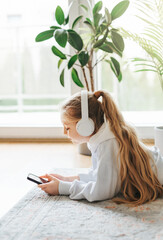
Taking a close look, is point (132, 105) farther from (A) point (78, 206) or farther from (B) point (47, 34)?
(A) point (78, 206)

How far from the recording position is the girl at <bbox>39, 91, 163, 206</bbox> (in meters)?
1.41

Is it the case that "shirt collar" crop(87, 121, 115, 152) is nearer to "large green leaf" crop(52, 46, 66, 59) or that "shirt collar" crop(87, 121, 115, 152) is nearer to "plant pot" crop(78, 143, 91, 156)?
"large green leaf" crop(52, 46, 66, 59)

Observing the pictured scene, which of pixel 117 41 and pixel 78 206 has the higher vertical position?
pixel 117 41

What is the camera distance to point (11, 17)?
3117mm

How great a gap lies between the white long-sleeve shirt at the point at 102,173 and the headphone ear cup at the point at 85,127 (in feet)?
0.11

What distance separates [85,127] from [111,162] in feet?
0.54

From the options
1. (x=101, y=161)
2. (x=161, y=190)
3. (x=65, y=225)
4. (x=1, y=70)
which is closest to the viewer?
(x=65, y=225)

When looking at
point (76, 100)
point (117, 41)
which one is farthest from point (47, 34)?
point (76, 100)

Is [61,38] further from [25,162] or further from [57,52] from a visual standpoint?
[25,162]

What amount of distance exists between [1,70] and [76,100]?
79.0 inches

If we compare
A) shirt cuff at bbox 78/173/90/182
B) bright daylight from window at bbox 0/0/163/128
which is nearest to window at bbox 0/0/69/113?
bright daylight from window at bbox 0/0/163/128

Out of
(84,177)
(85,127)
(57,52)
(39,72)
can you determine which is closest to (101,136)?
(85,127)

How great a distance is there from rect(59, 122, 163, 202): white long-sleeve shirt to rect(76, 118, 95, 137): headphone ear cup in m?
0.03

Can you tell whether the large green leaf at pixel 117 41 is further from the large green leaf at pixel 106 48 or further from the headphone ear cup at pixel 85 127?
the headphone ear cup at pixel 85 127
